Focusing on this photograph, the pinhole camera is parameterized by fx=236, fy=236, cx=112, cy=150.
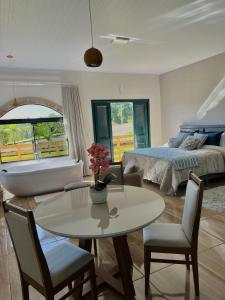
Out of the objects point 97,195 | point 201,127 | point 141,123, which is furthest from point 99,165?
point 141,123

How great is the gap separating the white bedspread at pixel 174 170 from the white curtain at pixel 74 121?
174 centimetres

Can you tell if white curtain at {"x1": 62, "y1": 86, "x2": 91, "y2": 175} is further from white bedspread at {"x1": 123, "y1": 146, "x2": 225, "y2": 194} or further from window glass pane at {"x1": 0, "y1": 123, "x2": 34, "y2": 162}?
white bedspread at {"x1": 123, "y1": 146, "x2": 225, "y2": 194}

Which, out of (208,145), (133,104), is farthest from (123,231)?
(133,104)

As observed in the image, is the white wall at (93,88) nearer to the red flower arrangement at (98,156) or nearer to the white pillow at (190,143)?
the white pillow at (190,143)

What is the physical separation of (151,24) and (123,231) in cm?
295

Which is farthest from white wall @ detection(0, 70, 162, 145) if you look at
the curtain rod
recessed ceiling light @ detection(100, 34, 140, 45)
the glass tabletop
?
the glass tabletop

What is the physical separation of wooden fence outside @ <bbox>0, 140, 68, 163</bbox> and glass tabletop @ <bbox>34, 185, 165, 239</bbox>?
379 centimetres

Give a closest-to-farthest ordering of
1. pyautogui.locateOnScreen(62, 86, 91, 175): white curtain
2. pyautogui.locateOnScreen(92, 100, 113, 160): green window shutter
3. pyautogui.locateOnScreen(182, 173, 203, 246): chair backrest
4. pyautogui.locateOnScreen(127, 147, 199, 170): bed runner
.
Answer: pyautogui.locateOnScreen(182, 173, 203, 246): chair backrest < pyautogui.locateOnScreen(127, 147, 199, 170): bed runner < pyautogui.locateOnScreen(62, 86, 91, 175): white curtain < pyautogui.locateOnScreen(92, 100, 113, 160): green window shutter

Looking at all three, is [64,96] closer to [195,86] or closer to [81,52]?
[81,52]

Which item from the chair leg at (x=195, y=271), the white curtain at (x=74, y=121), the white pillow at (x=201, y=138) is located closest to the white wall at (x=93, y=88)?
the white curtain at (x=74, y=121)

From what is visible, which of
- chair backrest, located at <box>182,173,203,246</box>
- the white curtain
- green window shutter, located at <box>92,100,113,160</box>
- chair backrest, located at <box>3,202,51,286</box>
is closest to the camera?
chair backrest, located at <box>3,202,51,286</box>

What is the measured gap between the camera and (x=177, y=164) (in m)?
4.16

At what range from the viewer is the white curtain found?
579 cm

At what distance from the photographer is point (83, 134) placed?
6.00m
